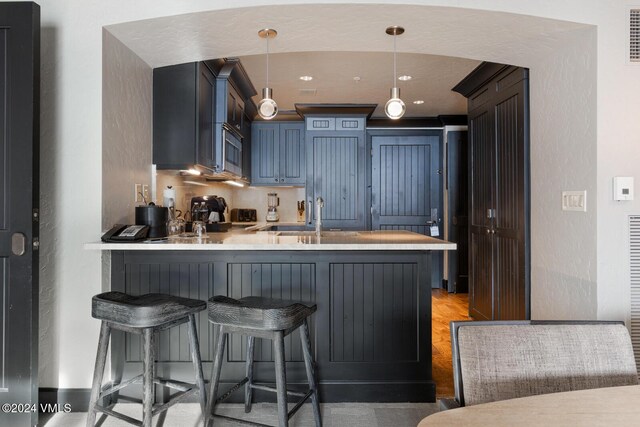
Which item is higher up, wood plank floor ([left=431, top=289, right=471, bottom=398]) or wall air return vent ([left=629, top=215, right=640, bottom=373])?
wall air return vent ([left=629, top=215, right=640, bottom=373])

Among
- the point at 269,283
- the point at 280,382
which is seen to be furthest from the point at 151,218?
the point at 280,382

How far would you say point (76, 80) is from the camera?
2.32 m

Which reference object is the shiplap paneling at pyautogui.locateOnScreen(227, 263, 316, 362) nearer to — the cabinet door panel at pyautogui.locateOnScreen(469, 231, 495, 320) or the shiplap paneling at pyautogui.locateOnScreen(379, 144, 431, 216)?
the cabinet door panel at pyautogui.locateOnScreen(469, 231, 495, 320)

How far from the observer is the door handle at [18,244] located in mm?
2008

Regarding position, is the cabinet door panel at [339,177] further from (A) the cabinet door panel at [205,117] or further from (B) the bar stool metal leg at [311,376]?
(B) the bar stool metal leg at [311,376]

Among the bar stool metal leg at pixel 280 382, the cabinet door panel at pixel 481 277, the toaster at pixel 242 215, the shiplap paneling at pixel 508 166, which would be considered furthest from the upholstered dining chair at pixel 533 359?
the toaster at pixel 242 215

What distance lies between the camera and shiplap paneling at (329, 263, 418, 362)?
240 centimetres

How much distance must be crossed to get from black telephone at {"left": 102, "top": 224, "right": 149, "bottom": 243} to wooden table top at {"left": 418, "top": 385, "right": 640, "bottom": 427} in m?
1.91

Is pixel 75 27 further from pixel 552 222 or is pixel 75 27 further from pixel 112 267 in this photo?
pixel 552 222

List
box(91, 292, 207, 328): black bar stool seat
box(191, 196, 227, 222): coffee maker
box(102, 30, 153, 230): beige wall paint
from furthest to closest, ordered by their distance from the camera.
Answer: box(191, 196, 227, 222): coffee maker < box(102, 30, 153, 230): beige wall paint < box(91, 292, 207, 328): black bar stool seat

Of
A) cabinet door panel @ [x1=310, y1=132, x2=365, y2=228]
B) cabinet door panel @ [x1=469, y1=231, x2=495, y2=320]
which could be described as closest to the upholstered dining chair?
cabinet door panel @ [x1=469, y1=231, x2=495, y2=320]

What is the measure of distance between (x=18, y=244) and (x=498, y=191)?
3247 mm

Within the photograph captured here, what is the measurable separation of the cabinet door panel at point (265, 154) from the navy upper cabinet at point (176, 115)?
7.90 ft

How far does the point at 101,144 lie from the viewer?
91.7 inches
